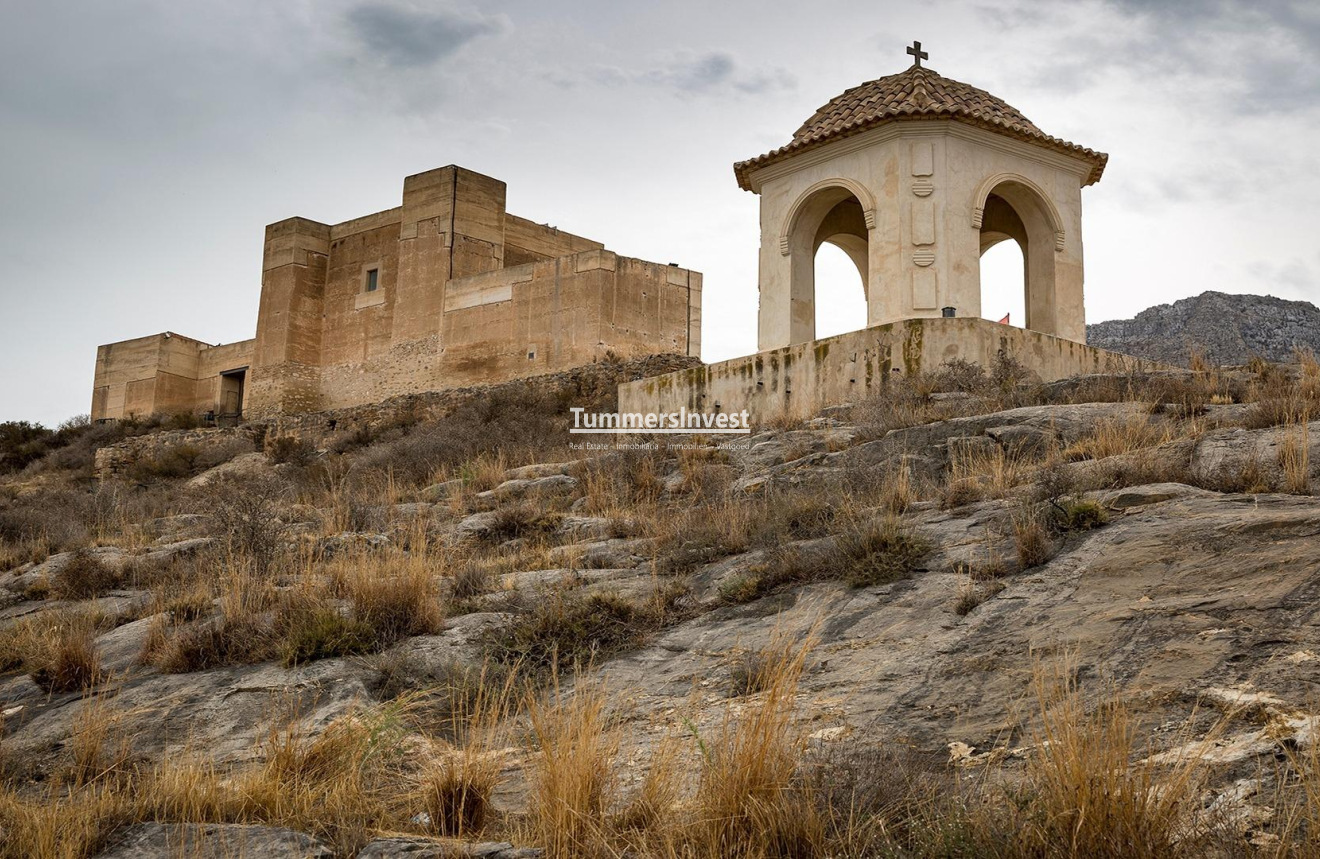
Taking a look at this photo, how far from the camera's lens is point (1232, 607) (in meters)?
4.25

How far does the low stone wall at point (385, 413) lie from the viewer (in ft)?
79.4

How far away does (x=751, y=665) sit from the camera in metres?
4.67

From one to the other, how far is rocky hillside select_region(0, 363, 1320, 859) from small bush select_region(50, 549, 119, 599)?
3 centimetres

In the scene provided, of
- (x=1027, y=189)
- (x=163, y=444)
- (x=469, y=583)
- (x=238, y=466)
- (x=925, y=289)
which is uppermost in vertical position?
(x=1027, y=189)

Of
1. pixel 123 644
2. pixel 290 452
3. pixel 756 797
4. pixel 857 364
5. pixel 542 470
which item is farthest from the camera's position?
pixel 290 452

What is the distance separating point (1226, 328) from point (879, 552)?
1669cm

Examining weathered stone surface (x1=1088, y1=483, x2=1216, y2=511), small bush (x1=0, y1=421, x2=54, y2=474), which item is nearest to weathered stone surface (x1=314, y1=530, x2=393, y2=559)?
weathered stone surface (x1=1088, y1=483, x2=1216, y2=511)

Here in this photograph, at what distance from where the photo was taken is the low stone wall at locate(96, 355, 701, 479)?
24.2 m

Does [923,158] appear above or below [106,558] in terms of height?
above

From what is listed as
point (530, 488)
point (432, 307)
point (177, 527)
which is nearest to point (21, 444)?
point (432, 307)

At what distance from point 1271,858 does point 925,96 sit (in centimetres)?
1180

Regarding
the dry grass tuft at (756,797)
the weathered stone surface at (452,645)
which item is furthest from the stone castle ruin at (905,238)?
the dry grass tuft at (756,797)

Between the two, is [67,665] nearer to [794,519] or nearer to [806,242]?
[794,519]

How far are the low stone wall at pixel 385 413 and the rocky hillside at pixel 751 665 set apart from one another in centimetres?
1427
